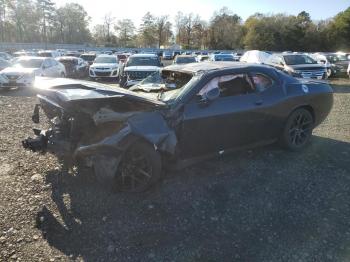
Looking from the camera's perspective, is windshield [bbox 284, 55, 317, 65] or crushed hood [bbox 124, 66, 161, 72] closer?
crushed hood [bbox 124, 66, 161, 72]

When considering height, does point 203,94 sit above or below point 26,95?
above

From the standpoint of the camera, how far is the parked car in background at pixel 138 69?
1389 centimetres

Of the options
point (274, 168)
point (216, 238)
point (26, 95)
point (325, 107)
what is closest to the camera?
point (216, 238)

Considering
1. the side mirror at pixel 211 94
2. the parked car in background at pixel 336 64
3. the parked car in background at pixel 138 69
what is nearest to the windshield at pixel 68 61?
the parked car in background at pixel 138 69

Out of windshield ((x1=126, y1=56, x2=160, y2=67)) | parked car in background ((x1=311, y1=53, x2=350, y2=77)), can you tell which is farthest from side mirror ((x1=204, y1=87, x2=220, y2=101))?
parked car in background ((x1=311, y1=53, x2=350, y2=77))

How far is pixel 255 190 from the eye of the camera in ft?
15.9

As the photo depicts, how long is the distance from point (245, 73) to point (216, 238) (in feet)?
9.31

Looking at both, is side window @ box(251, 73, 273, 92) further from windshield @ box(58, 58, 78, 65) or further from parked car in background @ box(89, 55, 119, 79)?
windshield @ box(58, 58, 78, 65)

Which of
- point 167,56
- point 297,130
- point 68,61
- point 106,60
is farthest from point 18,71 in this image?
point 167,56

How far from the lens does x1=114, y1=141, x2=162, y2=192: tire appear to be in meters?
4.54

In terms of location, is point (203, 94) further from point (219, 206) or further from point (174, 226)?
point (174, 226)

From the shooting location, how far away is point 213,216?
13.8 feet

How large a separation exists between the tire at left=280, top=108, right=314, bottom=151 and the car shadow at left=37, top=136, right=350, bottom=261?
56 centimetres

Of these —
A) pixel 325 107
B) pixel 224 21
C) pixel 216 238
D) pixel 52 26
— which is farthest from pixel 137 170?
pixel 52 26
